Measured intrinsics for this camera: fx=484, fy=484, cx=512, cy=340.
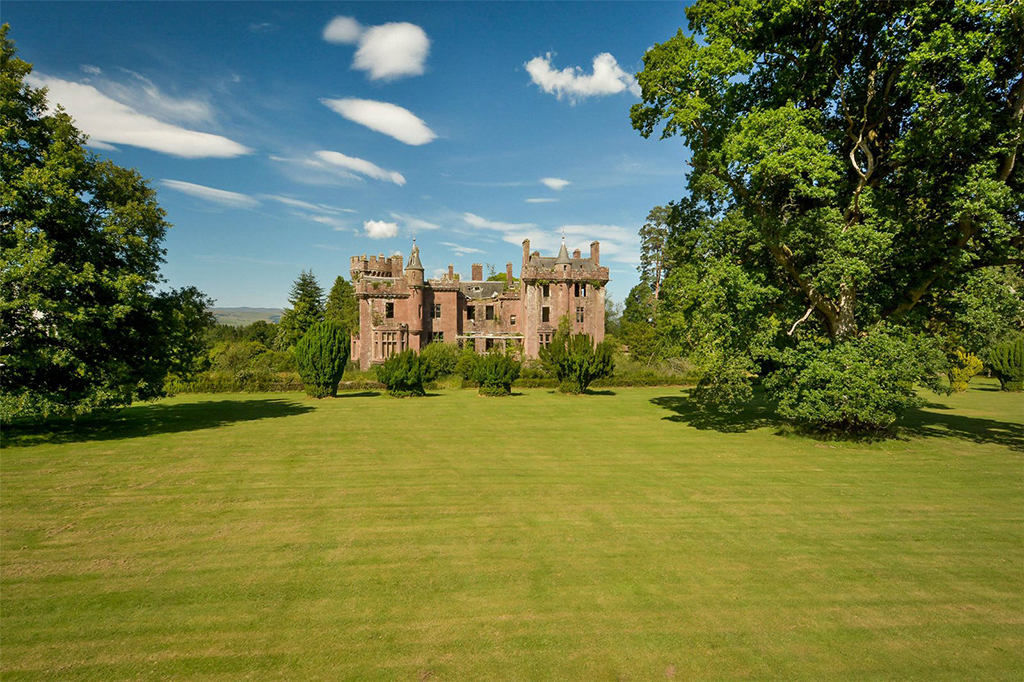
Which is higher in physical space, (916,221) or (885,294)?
(916,221)

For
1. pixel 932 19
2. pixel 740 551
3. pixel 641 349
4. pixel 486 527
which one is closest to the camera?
pixel 740 551

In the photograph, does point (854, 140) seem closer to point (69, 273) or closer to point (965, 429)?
point (965, 429)

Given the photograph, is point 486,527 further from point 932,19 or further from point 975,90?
point 932,19

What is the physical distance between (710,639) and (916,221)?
53.1 feet

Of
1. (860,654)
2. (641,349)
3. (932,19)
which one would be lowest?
(860,654)

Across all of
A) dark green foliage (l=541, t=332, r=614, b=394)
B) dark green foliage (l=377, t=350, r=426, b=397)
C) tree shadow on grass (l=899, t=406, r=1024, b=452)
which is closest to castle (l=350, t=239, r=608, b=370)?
dark green foliage (l=541, t=332, r=614, b=394)

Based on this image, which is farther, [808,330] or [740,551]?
[808,330]

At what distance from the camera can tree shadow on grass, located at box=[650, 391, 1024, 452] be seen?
1631cm

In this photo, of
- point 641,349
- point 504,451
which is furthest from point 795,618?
point 641,349

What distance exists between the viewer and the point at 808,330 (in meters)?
18.0

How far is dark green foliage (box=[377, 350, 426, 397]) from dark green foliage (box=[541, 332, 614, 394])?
8.56m

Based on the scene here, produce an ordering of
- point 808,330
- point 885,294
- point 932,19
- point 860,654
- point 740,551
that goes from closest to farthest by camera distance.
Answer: point 860,654 < point 740,551 < point 932,19 < point 885,294 < point 808,330

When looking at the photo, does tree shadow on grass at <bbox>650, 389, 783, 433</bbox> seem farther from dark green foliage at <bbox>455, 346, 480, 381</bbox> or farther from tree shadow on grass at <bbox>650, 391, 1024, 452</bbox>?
dark green foliage at <bbox>455, 346, 480, 381</bbox>

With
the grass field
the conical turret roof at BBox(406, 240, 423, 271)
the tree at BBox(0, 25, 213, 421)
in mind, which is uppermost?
the conical turret roof at BBox(406, 240, 423, 271)
